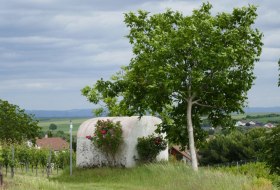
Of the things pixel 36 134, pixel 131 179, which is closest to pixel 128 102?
pixel 131 179

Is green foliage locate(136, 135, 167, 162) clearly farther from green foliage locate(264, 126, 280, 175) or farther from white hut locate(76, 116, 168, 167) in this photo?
green foliage locate(264, 126, 280, 175)

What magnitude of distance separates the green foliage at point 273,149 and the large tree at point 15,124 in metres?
55.5

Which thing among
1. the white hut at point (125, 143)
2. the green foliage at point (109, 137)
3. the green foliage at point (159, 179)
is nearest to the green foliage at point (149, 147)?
the white hut at point (125, 143)

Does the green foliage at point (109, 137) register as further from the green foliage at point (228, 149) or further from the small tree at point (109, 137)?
the green foliage at point (228, 149)

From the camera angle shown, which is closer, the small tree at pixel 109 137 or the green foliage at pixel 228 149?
the small tree at pixel 109 137

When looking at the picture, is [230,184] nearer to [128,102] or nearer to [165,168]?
[165,168]

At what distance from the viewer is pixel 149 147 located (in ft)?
100.0

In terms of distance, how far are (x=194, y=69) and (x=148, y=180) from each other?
6.74 meters

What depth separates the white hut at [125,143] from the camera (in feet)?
101

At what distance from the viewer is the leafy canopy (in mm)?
28312

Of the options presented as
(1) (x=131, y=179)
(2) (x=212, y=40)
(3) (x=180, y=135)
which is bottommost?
(1) (x=131, y=179)

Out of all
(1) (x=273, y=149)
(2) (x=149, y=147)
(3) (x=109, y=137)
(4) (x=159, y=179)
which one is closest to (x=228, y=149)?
(2) (x=149, y=147)

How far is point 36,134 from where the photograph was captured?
2982 inches

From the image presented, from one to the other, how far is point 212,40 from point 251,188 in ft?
37.4
